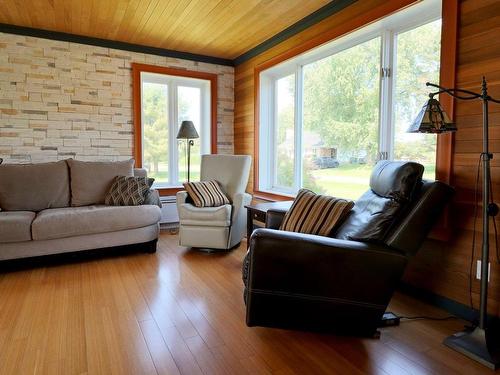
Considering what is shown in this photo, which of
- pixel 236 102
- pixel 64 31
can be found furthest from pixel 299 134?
pixel 64 31

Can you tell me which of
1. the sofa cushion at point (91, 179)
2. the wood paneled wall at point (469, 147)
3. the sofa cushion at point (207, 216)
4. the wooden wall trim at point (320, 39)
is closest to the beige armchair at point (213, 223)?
the sofa cushion at point (207, 216)

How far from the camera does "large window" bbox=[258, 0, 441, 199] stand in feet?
8.34

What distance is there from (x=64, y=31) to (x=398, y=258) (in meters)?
4.21

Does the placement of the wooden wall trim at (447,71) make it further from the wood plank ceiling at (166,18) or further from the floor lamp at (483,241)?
the wood plank ceiling at (166,18)

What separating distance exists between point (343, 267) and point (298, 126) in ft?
7.94

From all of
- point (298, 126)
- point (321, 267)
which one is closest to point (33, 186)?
point (298, 126)

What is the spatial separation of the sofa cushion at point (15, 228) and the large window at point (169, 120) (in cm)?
174

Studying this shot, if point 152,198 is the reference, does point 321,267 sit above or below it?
below

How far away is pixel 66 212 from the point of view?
10.4 ft

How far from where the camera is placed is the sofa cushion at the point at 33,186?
132 inches

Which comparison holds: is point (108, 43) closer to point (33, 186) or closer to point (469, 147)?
point (33, 186)

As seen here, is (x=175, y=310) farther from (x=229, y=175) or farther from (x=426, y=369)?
(x=229, y=175)

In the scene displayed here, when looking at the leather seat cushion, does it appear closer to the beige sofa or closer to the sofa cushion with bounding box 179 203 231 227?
the sofa cushion with bounding box 179 203 231 227

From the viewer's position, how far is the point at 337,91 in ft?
10.9
